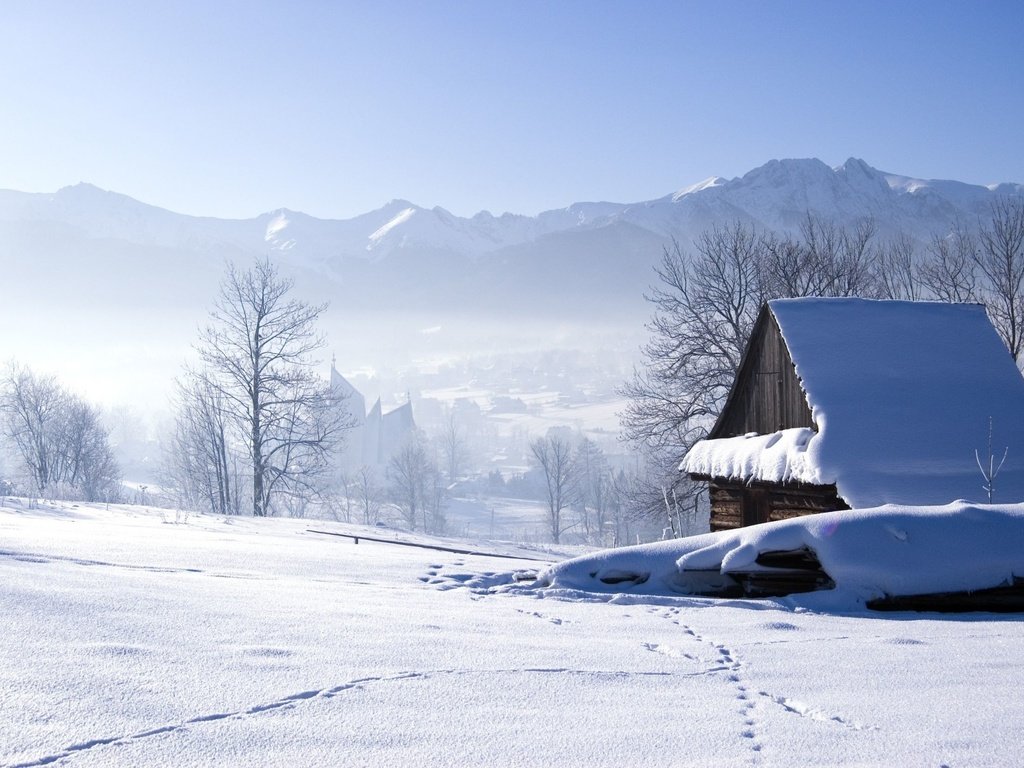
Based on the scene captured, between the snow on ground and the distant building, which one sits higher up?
the distant building

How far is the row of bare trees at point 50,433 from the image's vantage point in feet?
143

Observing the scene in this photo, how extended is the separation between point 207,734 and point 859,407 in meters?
14.0

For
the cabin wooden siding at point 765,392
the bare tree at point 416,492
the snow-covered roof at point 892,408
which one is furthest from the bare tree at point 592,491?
the snow-covered roof at point 892,408

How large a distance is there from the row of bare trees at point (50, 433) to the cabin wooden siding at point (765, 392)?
1456 inches

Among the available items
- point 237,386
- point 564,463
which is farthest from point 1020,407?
point 564,463

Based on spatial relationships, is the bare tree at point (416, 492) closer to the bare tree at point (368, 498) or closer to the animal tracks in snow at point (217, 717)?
the bare tree at point (368, 498)

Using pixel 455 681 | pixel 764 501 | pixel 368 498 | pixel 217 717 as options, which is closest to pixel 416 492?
pixel 368 498

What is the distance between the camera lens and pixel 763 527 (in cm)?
618

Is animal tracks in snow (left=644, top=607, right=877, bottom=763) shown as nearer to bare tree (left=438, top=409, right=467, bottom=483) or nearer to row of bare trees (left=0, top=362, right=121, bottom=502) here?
row of bare trees (left=0, top=362, right=121, bottom=502)

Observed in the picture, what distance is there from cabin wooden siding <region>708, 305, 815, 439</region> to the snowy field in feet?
36.6

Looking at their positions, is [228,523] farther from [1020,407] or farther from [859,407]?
[1020,407]

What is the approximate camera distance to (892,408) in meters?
14.4

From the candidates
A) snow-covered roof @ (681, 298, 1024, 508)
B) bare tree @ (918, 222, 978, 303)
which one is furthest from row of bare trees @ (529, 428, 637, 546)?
snow-covered roof @ (681, 298, 1024, 508)

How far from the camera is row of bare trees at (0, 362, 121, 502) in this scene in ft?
143
